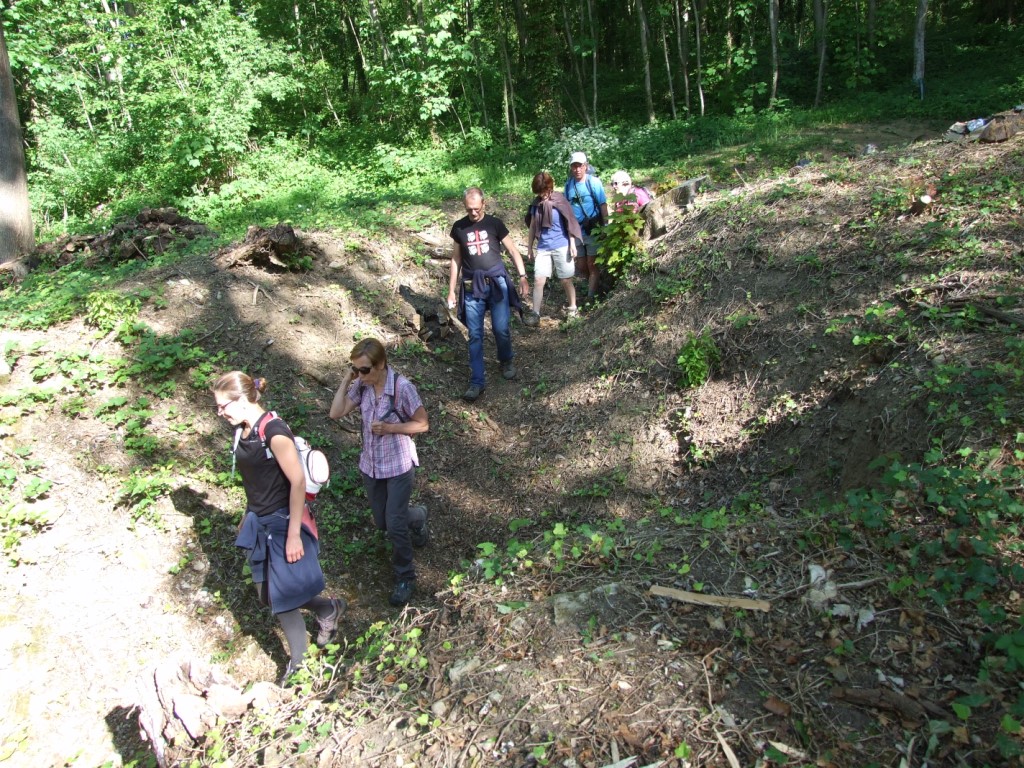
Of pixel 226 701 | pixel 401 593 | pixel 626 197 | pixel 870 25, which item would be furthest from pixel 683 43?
pixel 226 701

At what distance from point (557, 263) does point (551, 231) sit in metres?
0.40

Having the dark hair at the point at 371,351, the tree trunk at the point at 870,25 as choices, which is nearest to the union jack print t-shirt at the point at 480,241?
the dark hair at the point at 371,351

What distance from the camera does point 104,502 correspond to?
14.9 feet

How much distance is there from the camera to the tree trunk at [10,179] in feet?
26.3

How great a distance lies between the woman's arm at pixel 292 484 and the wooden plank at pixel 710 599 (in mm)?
1976

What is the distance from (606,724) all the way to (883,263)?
453cm

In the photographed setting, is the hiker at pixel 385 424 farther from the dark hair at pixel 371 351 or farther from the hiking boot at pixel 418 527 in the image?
the hiking boot at pixel 418 527

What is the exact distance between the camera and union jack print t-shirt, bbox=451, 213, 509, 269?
615 cm

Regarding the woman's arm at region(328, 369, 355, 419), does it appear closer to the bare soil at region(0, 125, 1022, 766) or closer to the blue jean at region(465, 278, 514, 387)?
the bare soil at region(0, 125, 1022, 766)

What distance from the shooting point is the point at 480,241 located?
6148mm

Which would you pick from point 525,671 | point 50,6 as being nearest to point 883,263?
point 525,671

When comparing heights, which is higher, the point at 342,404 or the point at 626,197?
the point at 626,197

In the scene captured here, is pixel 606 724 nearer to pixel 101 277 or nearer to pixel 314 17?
pixel 101 277

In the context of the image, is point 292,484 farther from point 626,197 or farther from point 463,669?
point 626,197
